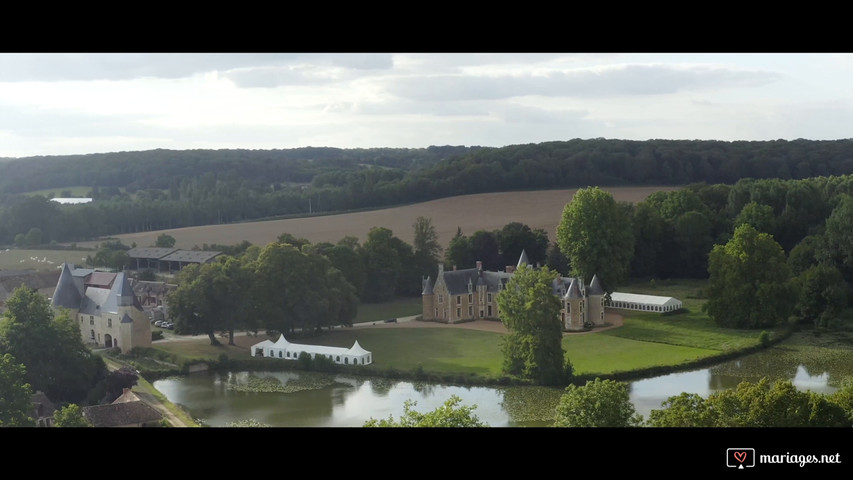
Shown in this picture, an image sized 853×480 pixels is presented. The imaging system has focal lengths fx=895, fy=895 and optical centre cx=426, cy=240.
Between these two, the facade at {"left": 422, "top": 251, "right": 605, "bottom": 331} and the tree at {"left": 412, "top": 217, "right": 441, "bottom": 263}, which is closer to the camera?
the facade at {"left": 422, "top": 251, "right": 605, "bottom": 331}

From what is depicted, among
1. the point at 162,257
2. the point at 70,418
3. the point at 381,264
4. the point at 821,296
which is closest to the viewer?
the point at 70,418

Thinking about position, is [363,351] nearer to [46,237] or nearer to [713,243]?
[46,237]

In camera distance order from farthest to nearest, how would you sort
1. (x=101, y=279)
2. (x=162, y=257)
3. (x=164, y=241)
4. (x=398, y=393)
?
1. (x=162, y=257)
2. (x=164, y=241)
3. (x=101, y=279)
4. (x=398, y=393)

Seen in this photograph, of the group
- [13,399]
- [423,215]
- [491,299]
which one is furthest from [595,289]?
[13,399]

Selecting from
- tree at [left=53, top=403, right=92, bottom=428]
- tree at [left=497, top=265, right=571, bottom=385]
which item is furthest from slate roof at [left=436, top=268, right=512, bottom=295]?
tree at [left=53, top=403, right=92, bottom=428]

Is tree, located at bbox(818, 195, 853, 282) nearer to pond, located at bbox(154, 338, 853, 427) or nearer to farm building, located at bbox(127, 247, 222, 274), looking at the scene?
pond, located at bbox(154, 338, 853, 427)

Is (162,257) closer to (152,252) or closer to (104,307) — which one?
(152,252)

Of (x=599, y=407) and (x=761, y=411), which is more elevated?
(x=761, y=411)

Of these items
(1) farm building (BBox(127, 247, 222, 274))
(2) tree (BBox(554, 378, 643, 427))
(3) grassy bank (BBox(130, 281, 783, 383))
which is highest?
(1) farm building (BBox(127, 247, 222, 274))
